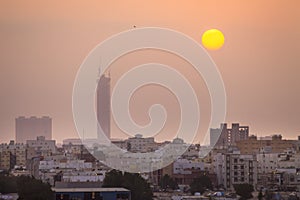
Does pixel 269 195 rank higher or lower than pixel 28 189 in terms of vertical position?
lower

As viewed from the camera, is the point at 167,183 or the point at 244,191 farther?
the point at 167,183

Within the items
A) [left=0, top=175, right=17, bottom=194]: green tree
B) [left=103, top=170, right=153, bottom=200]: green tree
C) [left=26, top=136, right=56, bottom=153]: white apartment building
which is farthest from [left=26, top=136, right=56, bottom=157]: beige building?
[left=103, top=170, right=153, bottom=200]: green tree

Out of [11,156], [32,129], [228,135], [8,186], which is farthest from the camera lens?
[32,129]

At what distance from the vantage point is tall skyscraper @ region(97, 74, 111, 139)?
62.0 metres

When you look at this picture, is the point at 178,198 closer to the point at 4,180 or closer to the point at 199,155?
the point at 4,180

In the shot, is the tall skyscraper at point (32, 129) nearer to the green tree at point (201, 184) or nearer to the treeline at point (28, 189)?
the green tree at point (201, 184)

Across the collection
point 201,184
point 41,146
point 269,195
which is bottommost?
point 269,195

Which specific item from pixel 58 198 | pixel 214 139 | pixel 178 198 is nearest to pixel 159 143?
pixel 214 139

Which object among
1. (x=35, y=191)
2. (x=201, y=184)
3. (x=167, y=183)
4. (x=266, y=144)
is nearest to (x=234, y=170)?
(x=167, y=183)

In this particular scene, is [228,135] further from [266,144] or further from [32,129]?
[32,129]

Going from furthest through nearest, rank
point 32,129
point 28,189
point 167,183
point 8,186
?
point 32,129
point 167,183
point 8,186
point 28,189

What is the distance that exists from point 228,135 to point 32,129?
1708cm

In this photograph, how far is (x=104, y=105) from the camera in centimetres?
6912

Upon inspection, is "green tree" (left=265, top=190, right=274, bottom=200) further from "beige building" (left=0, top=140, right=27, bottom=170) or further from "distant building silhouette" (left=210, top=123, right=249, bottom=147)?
"distant building silhouette" (left=210, top=123, right=249, bottom=147)
